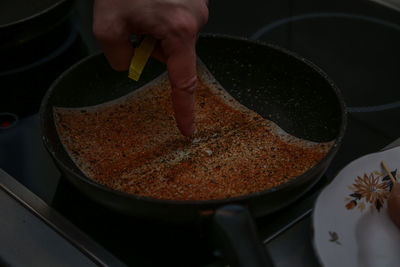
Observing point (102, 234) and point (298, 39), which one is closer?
point (102, 234)

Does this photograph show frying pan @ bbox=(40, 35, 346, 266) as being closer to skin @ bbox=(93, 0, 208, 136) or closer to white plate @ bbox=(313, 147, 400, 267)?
white plate @ bbox=(313, 147, 400, 267)

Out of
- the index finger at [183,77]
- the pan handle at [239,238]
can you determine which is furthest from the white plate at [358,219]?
the index finger at [183,77]

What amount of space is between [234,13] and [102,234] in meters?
0.68

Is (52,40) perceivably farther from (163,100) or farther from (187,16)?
(187,16)

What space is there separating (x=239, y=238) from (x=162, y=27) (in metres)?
0.32

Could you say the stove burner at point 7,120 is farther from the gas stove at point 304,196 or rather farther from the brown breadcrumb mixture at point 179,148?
the brown breadcrumb mixture at point 179,148

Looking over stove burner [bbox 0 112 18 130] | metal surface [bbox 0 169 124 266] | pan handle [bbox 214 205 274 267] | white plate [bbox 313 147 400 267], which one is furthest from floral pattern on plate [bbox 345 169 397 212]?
stove burner [bbox 0 112 18 130]

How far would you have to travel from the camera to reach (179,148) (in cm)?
71

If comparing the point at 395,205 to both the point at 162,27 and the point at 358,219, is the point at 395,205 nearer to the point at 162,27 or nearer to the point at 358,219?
the point at 358,219

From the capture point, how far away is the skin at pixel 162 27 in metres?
0.58

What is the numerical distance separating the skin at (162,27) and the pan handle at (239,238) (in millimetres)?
249

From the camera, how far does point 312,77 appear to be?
28.8 inches

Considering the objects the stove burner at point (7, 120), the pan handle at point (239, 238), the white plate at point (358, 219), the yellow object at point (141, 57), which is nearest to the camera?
the pan handle at point (239, 238)

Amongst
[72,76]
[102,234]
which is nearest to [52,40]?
[72,76]
